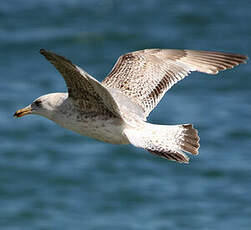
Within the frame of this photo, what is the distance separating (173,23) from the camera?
65.5 ft

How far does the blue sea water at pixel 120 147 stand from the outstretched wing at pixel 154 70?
6221 millimetres

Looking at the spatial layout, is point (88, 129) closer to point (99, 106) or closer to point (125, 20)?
point (99, 106)

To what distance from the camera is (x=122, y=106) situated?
6605mm

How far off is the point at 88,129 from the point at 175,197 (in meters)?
8.00

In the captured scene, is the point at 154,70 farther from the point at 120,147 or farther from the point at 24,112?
the point at 120,147

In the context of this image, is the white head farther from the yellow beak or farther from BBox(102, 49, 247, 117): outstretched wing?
BBox(102, 49, 247, 117): outstretched wing

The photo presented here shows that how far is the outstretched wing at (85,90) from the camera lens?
586 centimetres

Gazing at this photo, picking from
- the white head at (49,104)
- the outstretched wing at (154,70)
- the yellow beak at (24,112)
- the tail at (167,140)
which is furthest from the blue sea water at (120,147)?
the tail at (167,140)

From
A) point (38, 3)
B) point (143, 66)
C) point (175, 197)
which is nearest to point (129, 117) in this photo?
point (143, 66)

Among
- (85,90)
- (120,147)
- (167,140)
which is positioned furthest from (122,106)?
(120,147)

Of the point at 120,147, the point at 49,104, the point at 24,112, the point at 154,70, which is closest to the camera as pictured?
the point at 49,104

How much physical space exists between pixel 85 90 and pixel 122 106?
528 mm

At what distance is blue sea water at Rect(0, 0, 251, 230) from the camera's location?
1379 centimetres

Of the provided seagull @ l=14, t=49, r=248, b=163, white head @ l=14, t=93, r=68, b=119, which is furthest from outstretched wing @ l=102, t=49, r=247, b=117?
white head @ l=14, t=93, r=68, b=119
